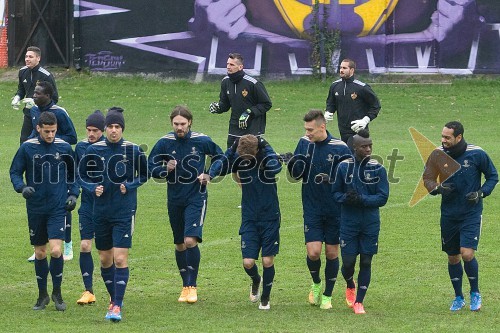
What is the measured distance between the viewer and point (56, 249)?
11.5 metres

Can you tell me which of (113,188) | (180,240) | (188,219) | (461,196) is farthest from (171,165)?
(461,196)

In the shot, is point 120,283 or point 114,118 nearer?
point 120,283

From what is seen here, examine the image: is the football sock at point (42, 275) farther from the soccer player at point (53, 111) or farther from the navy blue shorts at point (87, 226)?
the soccer player at point (53, 111)

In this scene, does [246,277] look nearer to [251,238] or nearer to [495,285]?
[251,238]

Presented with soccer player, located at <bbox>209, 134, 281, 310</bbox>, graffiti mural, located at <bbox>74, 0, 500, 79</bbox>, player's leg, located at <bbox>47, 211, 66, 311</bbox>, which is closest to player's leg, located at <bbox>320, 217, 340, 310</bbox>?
soccer player, located at <bbox>209, 134, 281, 310</bbox>

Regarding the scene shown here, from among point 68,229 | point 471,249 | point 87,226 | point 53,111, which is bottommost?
point 68,229

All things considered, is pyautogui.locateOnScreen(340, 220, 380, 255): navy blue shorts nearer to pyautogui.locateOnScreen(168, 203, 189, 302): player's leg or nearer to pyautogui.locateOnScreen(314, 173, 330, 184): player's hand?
pyautogui.locateOnScreen(314, 173, 330, 184): player's hand

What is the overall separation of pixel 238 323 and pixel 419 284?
2955 mm

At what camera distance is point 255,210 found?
461 inches

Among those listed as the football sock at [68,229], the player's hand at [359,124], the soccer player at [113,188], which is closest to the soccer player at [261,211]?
the soccer player at [113,188]

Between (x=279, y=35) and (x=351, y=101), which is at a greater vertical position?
(x=351, y=101)

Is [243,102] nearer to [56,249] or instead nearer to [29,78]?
[29,78]

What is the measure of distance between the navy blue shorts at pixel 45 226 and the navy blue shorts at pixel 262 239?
2.05 m

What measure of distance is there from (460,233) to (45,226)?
4.64m
